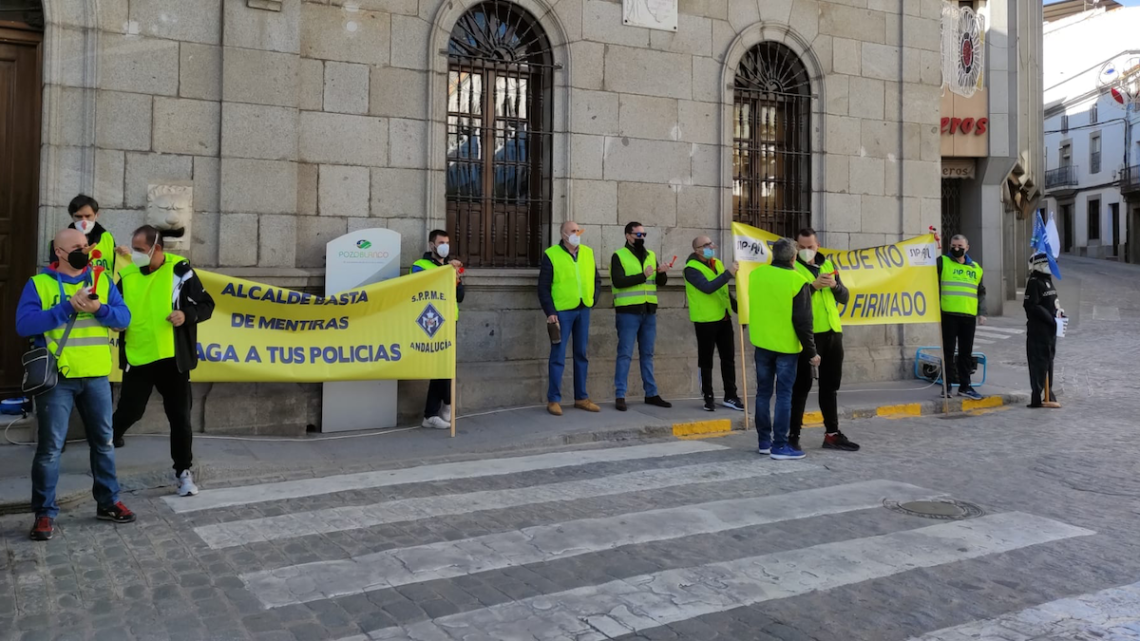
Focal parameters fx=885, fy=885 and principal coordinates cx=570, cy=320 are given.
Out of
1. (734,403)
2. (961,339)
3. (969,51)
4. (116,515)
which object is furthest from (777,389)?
(969,51)

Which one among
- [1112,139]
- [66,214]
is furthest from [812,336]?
[1112,139]

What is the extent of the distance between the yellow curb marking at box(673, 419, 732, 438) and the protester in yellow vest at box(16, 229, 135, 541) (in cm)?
544

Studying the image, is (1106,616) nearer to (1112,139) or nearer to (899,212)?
(899,212)

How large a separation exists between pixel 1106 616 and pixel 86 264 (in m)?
5.96

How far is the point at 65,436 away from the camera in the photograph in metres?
5.56

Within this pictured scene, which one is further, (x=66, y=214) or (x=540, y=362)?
(x=540, y=362)

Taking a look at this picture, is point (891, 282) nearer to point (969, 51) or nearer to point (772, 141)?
point (772, 141)

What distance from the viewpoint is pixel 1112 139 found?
168 ft

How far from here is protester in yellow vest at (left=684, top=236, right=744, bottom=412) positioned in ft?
33.7

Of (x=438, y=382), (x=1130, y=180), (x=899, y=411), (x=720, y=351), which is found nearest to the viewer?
(x=438, y=382)

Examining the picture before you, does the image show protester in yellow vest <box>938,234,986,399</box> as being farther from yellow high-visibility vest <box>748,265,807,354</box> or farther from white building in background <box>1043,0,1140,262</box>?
white building in background <box>1043,0,1140,262</box>

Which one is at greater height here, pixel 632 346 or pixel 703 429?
pixel 632 346

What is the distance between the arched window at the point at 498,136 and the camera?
34.0 feet

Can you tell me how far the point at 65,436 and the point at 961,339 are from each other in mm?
10248
